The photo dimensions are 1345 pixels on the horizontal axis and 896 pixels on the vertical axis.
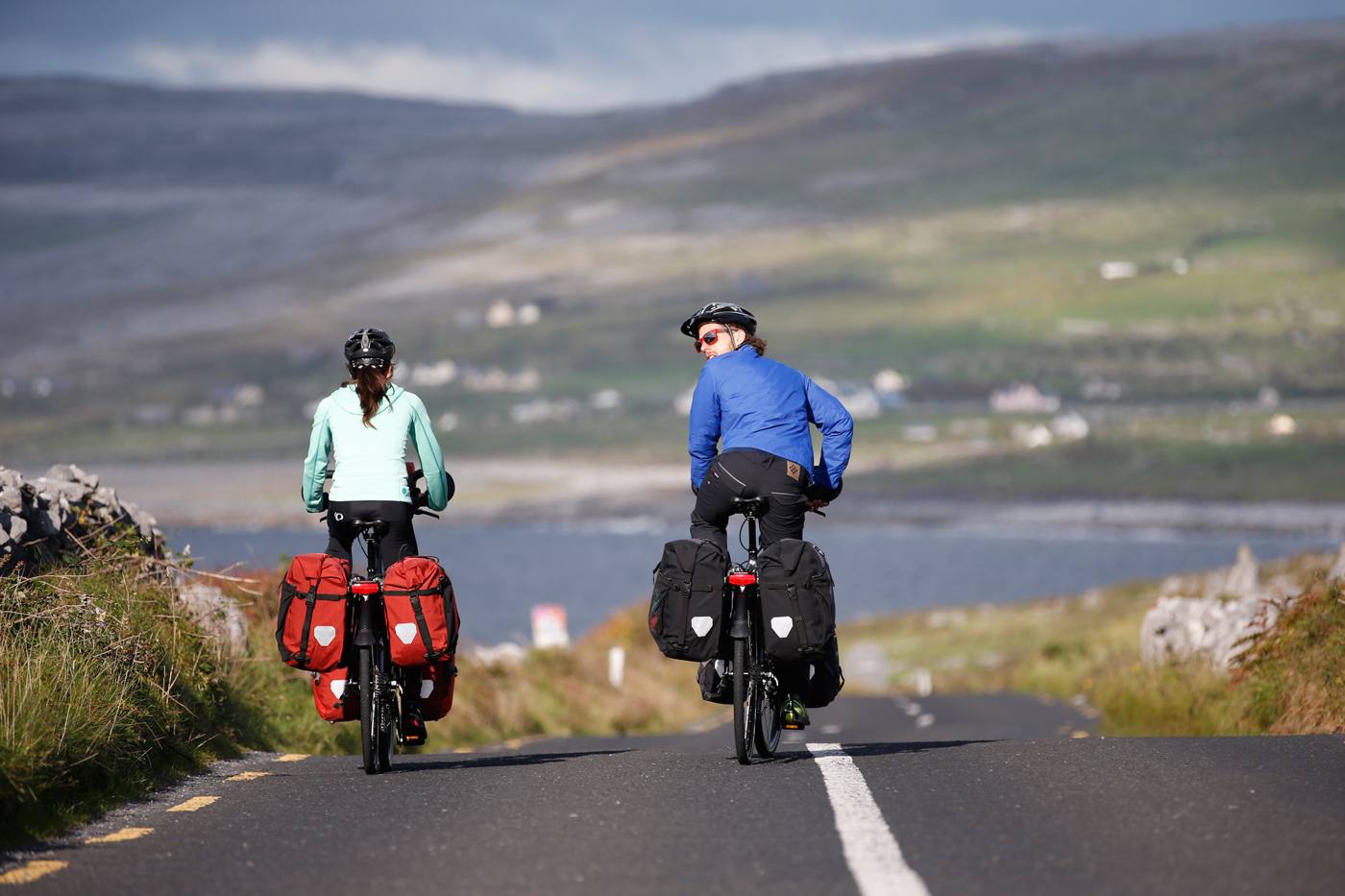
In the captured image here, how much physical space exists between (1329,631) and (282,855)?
937 centimetres

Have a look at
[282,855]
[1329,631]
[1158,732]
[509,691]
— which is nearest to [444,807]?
[282,855]

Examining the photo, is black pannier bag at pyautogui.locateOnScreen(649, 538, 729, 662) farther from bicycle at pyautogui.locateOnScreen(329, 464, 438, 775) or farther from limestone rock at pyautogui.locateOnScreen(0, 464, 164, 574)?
limestone rock at pyautogui.locateOnScreen(0, 464, 164, 574)

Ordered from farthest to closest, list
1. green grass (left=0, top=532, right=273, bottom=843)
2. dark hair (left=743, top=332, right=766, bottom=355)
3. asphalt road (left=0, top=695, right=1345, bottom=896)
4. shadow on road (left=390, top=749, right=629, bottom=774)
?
shadow on road (left=390, top=749, right=629, bottom=774), dark hair (left=743, top=332, right=766, bottom=355), green grass (left=0, top=532, right=273, bottom=843), asphalt road (left=0, top=695, right=1345, bottom=896)

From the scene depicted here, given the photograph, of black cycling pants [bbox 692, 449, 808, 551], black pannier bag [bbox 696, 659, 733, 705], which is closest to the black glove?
black cycling pants [bbox 692, 449, 808, 551]

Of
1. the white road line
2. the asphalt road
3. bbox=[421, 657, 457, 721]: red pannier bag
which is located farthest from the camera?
bbox=[421, 657, 457, 721]: red pannier bag

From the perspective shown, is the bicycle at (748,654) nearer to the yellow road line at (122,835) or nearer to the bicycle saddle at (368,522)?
the bicycle saddle at (368,522)

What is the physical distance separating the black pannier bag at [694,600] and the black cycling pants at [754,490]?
177 mm

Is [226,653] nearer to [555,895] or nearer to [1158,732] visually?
[555,895]

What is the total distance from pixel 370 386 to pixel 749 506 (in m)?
2.30

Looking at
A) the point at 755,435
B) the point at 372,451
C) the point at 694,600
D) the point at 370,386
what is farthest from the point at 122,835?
the point at 755,435

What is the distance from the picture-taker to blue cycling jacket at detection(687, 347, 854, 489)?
1109 centimetres

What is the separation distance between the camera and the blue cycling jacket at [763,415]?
11086 millimetres

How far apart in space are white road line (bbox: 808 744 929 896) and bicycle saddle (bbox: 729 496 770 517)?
148cm

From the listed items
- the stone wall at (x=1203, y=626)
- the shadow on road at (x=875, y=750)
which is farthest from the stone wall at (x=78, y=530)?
the stone wall at (x=1203, y=626)
